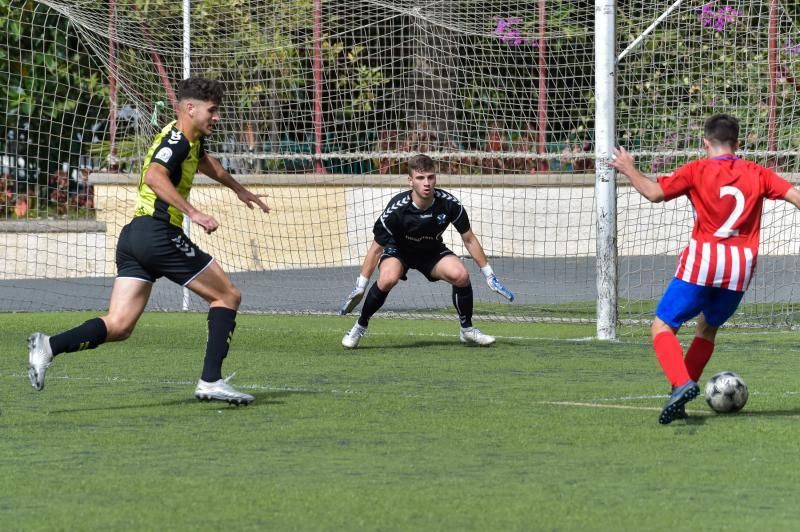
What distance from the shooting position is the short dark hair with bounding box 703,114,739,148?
7.56m

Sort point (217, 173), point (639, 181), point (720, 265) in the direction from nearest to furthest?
point (639, 181) < point (720, 265) < point (217, 173)

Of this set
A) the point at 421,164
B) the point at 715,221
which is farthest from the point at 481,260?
the point at 715,221

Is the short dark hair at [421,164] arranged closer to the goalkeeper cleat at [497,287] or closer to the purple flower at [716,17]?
the goalkeeper cleat at [497,287]

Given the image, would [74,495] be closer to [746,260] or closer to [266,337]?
[746,260]

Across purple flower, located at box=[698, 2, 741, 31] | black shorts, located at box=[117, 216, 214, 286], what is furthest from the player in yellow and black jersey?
purple flower, located at box=[698, 2, 741, 31]

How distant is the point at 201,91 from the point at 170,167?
1.56 ft

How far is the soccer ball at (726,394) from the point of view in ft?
24.7

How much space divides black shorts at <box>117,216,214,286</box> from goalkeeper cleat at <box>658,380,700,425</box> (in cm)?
269

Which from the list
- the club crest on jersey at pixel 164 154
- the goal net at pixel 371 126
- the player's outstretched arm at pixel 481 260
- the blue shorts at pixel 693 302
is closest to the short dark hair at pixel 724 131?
the blue shorts at pixel 693 302

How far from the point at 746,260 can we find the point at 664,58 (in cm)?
765

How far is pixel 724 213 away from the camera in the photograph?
24.4 feet

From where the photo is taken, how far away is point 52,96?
60.8 feet

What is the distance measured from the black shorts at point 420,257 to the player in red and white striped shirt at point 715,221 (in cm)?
443

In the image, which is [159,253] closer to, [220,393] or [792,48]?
[220,393]
